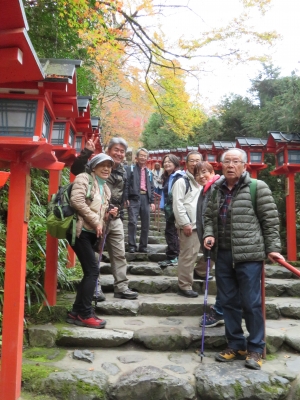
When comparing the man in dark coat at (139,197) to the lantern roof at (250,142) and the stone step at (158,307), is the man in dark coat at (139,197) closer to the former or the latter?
the stone step at (158,307)

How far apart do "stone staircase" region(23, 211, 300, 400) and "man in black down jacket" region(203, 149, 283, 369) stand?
0.29m

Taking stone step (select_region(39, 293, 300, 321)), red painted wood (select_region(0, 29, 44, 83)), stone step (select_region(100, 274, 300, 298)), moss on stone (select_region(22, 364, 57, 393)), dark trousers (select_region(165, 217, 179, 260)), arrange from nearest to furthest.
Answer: red painted wood (select_region(0, 29, 44, 83)) < moss on stone (select_region(22, 364, 57, 393)) < stone step (select_region(39, 293, 300, 321)) < stone step (select_region(100, 274, 300, 298)) < dark trousers (select_region(165, 217, 179, 260))

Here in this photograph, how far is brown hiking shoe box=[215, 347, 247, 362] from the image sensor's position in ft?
11.6

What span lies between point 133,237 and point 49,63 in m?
4.19

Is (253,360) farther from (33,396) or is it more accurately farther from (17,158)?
(17,158)

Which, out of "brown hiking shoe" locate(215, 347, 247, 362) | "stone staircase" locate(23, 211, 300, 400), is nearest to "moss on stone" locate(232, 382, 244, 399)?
"stone staircase" locate(23, 211, 300, 400)

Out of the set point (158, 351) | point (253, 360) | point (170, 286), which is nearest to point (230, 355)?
point (253, 360)

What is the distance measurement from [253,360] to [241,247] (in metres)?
1.08

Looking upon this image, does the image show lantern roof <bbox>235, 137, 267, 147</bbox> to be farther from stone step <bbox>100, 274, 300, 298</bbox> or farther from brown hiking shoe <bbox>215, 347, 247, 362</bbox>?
brown hiking shoe <bbox>215, 347, 247, 362</bbox>

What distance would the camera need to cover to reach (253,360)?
11.1 ft

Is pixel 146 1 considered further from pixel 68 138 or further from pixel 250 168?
pixel 68 138

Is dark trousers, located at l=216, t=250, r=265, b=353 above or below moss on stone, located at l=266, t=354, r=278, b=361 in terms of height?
above

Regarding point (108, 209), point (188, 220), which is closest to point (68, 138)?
point (108, 209)

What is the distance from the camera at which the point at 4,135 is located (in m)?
2.78
